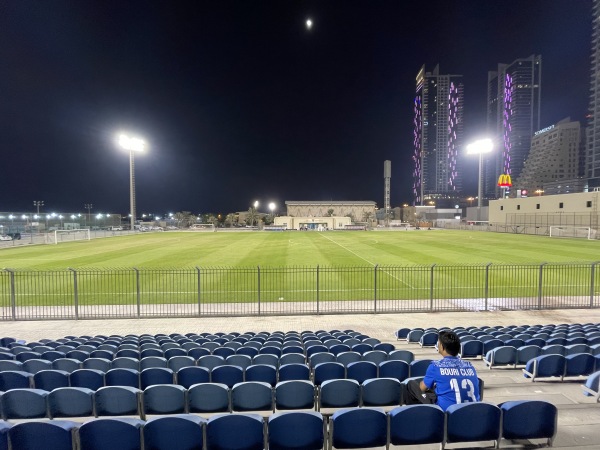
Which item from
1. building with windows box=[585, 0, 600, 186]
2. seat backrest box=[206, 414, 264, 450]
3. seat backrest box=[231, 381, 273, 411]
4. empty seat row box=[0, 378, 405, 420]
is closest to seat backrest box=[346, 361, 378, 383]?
empty seat row box=[0, 378, 405, 420]

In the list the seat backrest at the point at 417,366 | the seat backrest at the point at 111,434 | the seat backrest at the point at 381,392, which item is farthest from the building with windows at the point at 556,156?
the seat backrest at the point at 111,434

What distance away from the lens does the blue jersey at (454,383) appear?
4.53 m

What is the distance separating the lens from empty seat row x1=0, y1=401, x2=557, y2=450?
391 cm

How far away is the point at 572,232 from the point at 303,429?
244 feet

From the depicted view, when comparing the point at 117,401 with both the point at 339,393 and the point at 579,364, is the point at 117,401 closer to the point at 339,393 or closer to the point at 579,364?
the point at 339,393

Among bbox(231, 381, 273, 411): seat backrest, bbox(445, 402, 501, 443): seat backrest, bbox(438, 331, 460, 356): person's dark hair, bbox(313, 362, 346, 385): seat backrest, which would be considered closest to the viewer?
bbox(445, 402, 501, 443): seat backrest

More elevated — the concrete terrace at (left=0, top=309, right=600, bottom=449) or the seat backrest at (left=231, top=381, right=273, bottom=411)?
the seat backrest at (left=231, top=381, right=273, bottom=411)

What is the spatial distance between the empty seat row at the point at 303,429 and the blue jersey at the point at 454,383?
0.22 meters

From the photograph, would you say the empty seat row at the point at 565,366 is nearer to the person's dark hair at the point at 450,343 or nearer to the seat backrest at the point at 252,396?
the person's dark hair at the point at 450,343

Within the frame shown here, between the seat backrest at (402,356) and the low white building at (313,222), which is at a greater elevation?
the seat backrest at (402,356)

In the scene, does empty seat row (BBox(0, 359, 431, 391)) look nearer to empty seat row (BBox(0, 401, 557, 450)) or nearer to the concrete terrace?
empty seat row (BBox(0, 401, 557, 450))

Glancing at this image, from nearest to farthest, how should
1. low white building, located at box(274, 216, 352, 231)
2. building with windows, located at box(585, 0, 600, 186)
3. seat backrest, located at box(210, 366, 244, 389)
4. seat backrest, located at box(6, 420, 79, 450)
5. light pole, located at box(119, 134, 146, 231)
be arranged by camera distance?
seat backrest, located at box(6, 420, 79, 450)
seat backrest, located at box(210, 366, 244, 389)
light pole, located at box(119, 134, 146, 231)
low white building, located at box(274, 216, 352, 231)
building with windows, located at box(585, 0, 600, 186)

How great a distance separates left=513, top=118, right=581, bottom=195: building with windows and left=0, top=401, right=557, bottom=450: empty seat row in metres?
191

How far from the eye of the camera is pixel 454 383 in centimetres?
454
